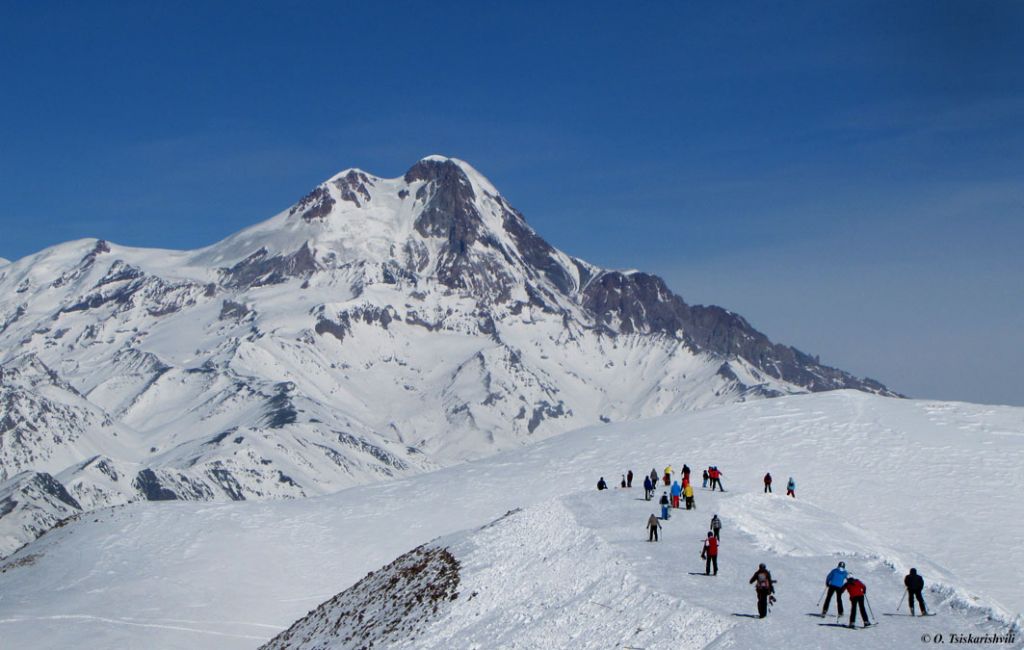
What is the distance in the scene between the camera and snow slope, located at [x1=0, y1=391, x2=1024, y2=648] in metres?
45.3

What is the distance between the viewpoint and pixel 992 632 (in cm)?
3700

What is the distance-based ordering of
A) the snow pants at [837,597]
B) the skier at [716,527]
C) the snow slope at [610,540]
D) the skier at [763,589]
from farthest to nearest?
1. the skier at [716,527]
2. the snow slope at [610,540]
3. the snow pants at [837,597]
4. the skier at [763,589]

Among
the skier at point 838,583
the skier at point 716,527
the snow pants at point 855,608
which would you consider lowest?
the snow pants at point 855,608

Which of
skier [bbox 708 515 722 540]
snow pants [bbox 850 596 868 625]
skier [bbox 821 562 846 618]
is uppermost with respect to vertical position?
skier [bbox 708 515 722 540]

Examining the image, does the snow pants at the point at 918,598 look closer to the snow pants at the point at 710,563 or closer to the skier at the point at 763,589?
the skier at the point at 763,589

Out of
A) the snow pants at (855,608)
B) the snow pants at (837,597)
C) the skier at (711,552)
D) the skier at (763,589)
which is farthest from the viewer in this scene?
the skier at (711,552)

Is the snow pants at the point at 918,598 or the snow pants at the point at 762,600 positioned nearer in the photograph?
the snow pants at the point at 762,600

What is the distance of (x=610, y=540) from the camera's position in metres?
53.7

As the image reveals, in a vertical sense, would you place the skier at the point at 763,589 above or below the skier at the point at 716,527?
below

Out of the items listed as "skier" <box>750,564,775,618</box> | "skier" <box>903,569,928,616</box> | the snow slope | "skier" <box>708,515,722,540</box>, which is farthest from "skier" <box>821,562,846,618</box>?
"skier" <box>708,515,722,540</box>

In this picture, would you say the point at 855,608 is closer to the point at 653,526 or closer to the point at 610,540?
the point at 653,526

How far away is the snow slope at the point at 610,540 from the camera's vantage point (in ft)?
149

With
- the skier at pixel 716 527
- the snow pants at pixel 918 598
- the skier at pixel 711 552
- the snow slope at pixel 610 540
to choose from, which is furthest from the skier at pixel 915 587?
the skier at pixel 716 527

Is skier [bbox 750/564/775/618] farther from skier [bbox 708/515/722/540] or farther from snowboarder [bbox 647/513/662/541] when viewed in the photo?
skier [bbox 708/515/722/540]
